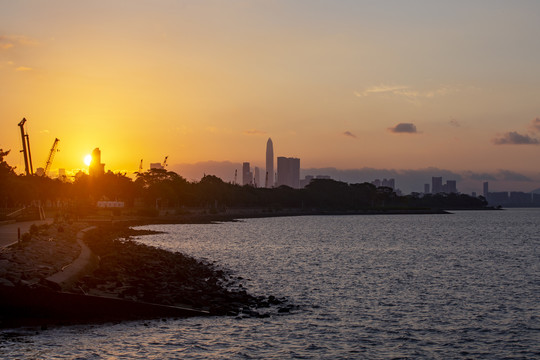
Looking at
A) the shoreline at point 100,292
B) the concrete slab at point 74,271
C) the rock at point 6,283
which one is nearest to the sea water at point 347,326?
the shoreline at point 100,292

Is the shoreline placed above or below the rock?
below

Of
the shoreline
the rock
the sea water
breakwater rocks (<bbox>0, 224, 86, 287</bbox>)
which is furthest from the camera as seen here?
breakwater rocks (<bbox>0, 224, 86, 287</bbox>)

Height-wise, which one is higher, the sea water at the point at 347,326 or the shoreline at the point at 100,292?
the shoreline at the point at 100,292

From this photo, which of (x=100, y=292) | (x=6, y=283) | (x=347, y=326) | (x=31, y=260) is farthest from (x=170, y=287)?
(x=347, y=326)

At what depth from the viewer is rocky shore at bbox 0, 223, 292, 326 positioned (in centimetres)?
2594

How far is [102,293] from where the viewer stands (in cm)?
2983

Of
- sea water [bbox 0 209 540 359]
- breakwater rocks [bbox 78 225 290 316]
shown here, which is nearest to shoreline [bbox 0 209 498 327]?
breakwater rocks [bbox 78 225 290 316]

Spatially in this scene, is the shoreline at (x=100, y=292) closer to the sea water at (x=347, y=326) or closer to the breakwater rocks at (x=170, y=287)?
the breakwater rocks at (x=170, y=287)

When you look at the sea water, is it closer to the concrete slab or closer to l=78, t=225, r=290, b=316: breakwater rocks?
l=78, t=225, r=290, b=316: breakwater rocks

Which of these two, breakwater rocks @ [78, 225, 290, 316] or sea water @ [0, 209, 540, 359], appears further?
breakwater rocks @ [78, 225, 290, 316]

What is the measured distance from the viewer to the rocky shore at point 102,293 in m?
25.9

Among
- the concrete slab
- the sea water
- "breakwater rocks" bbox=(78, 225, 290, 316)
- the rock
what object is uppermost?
the rock

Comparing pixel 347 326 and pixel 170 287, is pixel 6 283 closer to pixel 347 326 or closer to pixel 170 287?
pixel 170 287

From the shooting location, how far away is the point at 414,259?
219 feet
